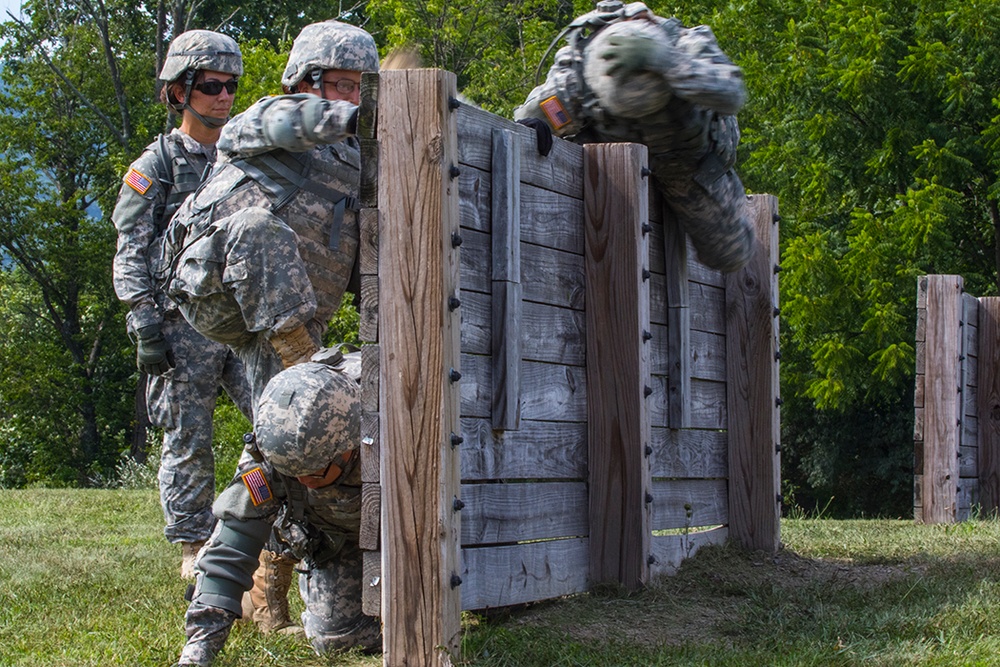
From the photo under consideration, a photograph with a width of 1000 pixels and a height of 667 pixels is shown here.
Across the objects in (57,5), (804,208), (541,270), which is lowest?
(541,270)

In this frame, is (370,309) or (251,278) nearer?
(370,309)

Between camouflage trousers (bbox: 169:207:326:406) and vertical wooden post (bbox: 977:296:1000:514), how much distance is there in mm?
6899

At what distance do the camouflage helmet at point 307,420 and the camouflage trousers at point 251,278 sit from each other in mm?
629

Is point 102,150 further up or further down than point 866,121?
further up

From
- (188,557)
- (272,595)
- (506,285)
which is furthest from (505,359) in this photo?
(188,557)

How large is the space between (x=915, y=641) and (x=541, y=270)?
1.81 meters

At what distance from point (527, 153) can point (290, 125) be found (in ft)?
2.82

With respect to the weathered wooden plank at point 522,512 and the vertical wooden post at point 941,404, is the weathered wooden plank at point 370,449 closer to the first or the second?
the weathered wooden plank at point 522,512

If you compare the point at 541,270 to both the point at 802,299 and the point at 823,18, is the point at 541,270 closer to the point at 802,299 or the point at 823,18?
the point at 802,299

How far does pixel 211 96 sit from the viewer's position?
6.29m

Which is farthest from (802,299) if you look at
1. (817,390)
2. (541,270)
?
(541,270)

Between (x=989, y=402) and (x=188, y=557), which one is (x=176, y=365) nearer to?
(x=188, y=557)

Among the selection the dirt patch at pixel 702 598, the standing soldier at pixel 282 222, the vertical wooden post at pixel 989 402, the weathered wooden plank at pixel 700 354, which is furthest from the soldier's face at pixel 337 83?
the vertical wooden post at pixel 989 402

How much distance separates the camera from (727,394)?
626cm
